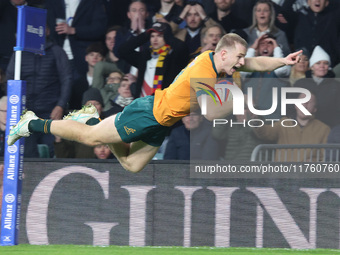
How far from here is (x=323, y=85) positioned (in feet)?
31.3

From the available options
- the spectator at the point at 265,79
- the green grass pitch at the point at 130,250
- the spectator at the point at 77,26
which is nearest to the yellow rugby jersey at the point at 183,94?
the green grass pitch at the point at 130,250

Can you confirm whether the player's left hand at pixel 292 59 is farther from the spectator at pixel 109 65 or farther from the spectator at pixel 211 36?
the spectator at pixel 109 65

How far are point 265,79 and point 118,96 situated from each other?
2033 mm

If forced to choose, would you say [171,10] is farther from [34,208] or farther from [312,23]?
[34,208]

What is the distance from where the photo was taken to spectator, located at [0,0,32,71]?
10617 mm

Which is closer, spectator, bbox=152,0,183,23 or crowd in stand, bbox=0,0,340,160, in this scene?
crowd in stand, bbox=0,0,340,160

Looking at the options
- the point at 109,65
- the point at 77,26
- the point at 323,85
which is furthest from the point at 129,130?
the point at 77,26

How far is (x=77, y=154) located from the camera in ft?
32.1

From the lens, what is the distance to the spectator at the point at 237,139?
924 cm

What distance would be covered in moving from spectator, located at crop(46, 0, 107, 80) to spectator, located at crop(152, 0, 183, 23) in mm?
779

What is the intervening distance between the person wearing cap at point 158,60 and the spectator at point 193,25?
5.2 inches

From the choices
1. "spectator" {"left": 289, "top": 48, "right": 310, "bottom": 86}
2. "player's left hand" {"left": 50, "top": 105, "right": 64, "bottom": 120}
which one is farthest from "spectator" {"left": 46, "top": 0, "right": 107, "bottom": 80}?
"spectator" {"left": 289, "top": 48, "right": 310, "bottom": 86}

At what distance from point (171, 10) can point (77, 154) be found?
8.10ft

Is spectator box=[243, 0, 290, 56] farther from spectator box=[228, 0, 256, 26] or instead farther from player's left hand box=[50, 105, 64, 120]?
player's left hand box=[50, 105, 64, 120]
